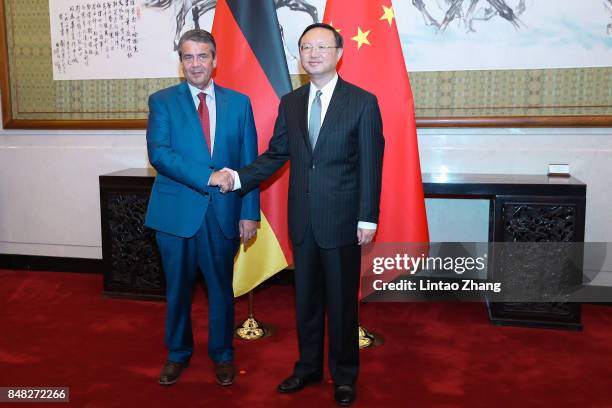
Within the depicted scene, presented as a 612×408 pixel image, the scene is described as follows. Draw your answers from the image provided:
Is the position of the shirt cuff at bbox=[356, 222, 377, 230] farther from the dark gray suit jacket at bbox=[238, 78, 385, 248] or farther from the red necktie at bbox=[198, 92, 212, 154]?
the red necktie at bbox=[198, 92, 212, 154]

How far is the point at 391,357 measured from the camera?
288 cm

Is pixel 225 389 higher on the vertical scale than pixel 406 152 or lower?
lower

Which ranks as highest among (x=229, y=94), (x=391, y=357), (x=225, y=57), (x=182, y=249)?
(x=225, y=57)

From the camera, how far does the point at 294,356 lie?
289 cm

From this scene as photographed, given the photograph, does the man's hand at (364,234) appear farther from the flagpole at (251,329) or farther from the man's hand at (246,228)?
the flagpole at (251,329)

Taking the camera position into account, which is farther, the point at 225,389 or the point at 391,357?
the point at 391,357

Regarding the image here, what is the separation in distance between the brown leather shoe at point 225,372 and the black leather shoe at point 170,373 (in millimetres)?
168

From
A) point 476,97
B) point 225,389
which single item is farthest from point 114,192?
point 476,97

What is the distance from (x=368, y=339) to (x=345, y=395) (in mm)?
686

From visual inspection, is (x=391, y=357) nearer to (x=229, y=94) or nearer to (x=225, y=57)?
(x=229, y=94)

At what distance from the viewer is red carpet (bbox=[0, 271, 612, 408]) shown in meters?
2.47

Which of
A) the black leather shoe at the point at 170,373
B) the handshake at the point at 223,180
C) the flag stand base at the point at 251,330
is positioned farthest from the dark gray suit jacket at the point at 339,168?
the flag stand base at the point at 251,330

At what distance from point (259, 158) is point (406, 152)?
2.65 feet

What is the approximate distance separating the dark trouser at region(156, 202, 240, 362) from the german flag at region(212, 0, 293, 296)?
48 cm
